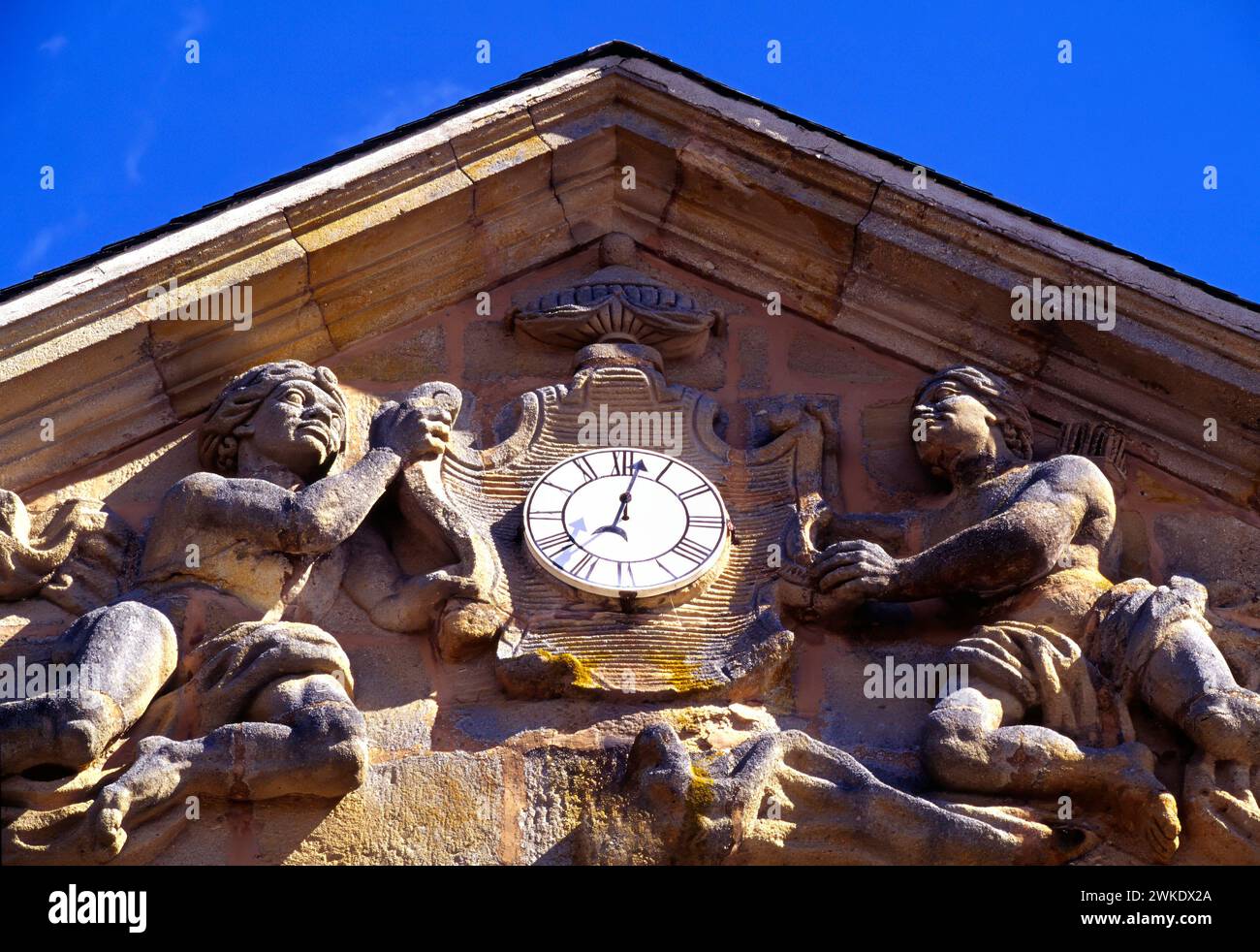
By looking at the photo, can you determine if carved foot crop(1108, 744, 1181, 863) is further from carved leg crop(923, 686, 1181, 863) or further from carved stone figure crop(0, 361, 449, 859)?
Answer: carved stone figure crop(0, 361, 449, 859)

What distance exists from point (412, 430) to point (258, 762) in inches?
A: 62.7

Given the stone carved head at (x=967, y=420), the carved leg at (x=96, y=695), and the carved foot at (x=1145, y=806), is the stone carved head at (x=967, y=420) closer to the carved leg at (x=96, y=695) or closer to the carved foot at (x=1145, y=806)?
the carved foot at (x=1145, y=806)

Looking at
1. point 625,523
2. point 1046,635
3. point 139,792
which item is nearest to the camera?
point 139,792

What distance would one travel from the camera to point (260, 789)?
9.37m

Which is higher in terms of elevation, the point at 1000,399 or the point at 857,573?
the point at 1000,399

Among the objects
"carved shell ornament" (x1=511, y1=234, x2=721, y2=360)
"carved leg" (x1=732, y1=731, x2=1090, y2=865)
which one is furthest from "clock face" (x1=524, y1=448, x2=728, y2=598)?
"carved leg" (x1=732, y1=731, x2=1090, y2=865)

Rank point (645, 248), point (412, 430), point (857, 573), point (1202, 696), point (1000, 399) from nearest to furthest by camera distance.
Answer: point (1202, 696) → point (857, 573) → point (412, 430) → point (1000, 399) → point (645, 248)

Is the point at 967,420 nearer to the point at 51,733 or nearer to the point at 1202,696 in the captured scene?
the point at 1202,696

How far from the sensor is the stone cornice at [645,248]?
1074 centimetres

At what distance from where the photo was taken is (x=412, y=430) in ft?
34.4

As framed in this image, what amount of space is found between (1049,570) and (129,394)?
333cm

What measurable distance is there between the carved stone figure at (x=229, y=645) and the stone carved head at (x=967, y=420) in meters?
1.74

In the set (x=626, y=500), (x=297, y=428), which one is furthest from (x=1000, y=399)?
(x=297, y=428)
